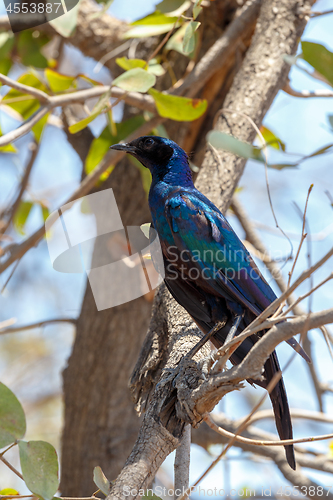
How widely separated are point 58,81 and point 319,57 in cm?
192

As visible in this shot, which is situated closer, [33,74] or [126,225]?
[33,74]

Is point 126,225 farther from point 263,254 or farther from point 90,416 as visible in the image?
point 90,416

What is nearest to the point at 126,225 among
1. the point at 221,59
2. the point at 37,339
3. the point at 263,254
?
the point at 263,254

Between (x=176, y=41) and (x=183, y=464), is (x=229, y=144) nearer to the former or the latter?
(x=183, y=464)

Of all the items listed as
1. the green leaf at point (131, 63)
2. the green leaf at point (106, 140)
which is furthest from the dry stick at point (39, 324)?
the green leaf at point (131, 63)

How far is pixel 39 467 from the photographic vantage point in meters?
1.57

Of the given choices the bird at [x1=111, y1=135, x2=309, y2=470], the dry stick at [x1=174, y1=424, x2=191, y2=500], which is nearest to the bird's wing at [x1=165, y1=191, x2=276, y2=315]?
the bird at [x1=111, y1=135, x2=309, y2=470]

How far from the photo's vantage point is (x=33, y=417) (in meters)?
6.99

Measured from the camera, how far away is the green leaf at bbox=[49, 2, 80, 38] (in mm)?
2850

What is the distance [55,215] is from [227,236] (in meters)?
1.35

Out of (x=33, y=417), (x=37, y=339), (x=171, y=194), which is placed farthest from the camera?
(x=37, y=339)

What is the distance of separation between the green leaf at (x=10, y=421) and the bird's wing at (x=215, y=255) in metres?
0.94

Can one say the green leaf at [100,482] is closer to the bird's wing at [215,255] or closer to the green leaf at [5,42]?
the bird's wing at [215,255]

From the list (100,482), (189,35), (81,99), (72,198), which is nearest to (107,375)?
(72,198)
